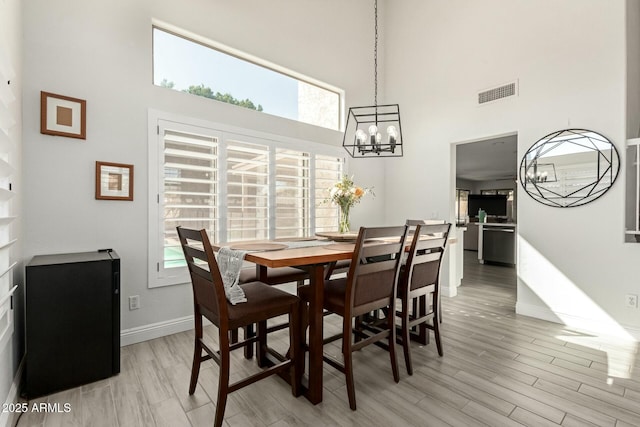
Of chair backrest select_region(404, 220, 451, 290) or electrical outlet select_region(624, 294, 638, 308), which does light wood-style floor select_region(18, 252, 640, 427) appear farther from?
chair backrest select_region(404, 220, 451, 290)

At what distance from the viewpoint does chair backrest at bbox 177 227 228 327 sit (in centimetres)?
156

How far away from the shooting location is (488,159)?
25.6 feet

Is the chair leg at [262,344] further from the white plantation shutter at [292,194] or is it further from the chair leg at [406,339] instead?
the white plantation shutter at [292,194]

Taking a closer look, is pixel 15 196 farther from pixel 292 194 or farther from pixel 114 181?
pixel 292 194

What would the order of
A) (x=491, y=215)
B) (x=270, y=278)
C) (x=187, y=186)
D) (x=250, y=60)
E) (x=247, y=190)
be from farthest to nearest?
(x=491, y=215) → (x=250, y=60) → (x=247, y=190) → (x=187, y=186) → (x=270, y=278)

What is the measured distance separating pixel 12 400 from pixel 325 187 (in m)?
3.37

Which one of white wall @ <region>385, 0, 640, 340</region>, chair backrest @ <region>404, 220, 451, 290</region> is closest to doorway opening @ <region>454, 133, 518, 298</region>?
white wall @ <region>385, 0, 640, 340</region>

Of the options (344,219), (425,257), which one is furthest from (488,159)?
(425,257)

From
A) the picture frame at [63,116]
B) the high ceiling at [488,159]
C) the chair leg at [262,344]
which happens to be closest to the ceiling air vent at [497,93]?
the high ceiling at [488,159]

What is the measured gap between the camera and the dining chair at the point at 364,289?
1781mm

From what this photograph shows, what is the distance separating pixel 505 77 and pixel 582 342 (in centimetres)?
290

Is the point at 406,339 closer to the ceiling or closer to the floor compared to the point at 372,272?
closer to the floor

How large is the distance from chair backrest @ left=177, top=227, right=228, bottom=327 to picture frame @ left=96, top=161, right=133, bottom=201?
1166 mm

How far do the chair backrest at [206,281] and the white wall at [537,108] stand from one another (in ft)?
11.1
